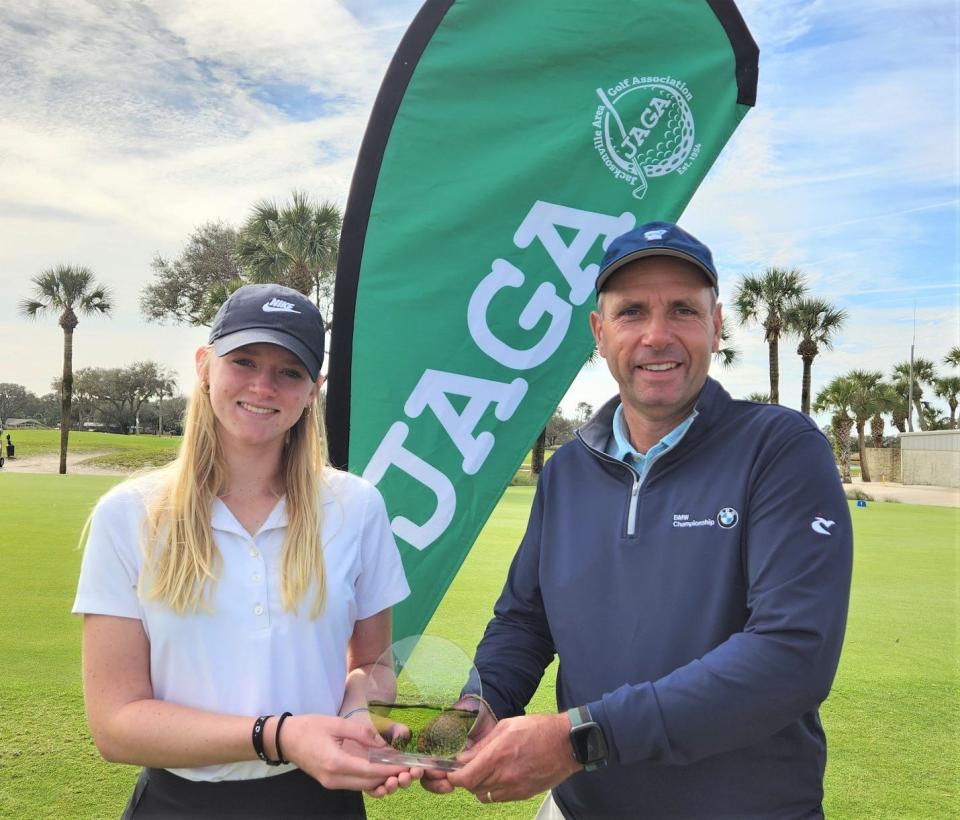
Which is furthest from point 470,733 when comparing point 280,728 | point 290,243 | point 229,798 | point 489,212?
point 290,243

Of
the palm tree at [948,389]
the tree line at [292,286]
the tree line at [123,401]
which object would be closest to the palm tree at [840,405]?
the tree line at [292,286]

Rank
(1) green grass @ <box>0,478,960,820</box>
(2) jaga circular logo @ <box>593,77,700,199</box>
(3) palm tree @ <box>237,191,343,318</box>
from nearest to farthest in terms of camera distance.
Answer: (2) jaga circular logo @ <box>593,77,700,199</box> → (1) green grass @ <box>0,478,960,820</box> → (3) palm tree @ <box>237,191,343,318</box>

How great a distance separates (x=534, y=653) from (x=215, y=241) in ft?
140

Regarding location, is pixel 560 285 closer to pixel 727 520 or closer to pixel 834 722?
pixel 727 520

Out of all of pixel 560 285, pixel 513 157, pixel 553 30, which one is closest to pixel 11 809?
pixel 560 285

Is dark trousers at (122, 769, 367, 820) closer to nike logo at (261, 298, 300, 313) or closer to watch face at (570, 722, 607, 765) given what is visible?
watch face at (570, 722, 607, 765)

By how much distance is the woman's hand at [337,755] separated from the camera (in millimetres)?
1563

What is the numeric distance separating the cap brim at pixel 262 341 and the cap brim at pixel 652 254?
0.78 meters

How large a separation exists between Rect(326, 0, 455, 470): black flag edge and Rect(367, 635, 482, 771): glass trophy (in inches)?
31.8

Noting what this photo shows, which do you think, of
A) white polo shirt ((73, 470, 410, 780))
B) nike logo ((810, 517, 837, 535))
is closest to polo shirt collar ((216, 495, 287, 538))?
white polo shirt ((73, 470, 410, 780))

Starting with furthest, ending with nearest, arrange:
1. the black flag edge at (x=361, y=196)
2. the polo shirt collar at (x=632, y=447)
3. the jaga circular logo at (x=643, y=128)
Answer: the jaga circular logo at (x=643, y=128)
the black flag edge at (x=361, y=196)
the polo shirt collar at (x=632, y=447)

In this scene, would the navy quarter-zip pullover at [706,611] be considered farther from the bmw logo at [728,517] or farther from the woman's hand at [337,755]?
the woman's hand at [337,755]

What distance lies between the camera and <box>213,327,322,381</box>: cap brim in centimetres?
178

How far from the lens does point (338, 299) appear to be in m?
2.46
